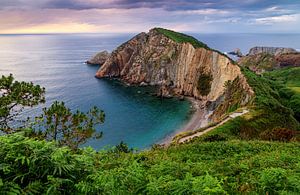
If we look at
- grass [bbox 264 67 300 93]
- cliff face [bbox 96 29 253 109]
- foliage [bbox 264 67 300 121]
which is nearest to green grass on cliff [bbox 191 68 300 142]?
foliage [bbox 264 67 300 121]

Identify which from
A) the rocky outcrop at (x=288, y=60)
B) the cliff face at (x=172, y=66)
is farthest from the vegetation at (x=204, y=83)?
the rocky outcrop at (x=288, y=60)

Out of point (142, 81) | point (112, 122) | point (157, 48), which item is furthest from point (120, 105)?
point (157, 48)

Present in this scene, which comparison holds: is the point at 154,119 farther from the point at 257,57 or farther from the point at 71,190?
the point at 257,57

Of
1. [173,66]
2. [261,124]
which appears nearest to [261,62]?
[173,66]

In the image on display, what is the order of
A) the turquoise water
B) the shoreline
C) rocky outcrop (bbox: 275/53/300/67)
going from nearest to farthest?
the shoreline → the turquoise water → rocky outcrop (bbox: 275/53/300/67)

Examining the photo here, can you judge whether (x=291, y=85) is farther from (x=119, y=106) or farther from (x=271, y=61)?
(x=271, y=61)

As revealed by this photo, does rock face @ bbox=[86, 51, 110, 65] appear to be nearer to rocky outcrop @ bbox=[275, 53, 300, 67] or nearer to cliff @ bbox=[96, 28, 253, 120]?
cliff @ bbox=[96, 28, 253, 120]

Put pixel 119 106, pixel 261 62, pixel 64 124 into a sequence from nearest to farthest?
pixel 64 124, pixel 119 106, pixel 261 62
